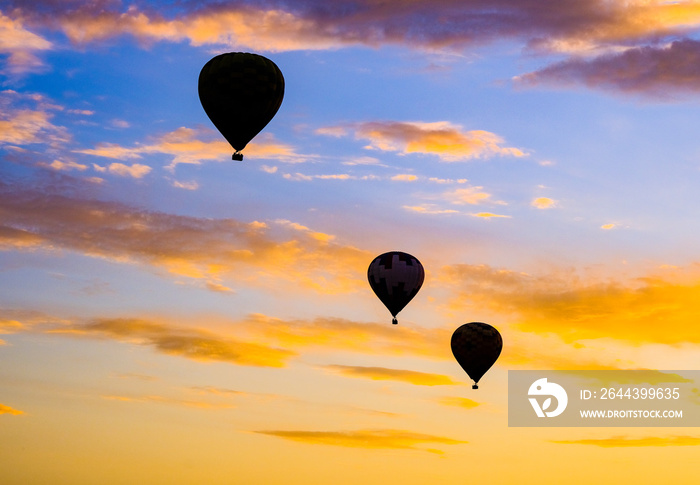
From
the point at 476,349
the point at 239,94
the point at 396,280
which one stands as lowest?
the point at 476,349

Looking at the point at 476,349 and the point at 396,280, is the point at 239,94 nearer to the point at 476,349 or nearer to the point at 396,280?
the point at 396,280

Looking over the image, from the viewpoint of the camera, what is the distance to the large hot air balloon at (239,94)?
5822 cm

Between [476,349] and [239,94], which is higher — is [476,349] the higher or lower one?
the lower one

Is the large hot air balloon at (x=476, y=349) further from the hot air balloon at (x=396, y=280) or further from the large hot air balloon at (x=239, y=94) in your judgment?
the large hot air balloon at (x=239, y=94)

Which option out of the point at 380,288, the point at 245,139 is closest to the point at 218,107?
the point at 245,139

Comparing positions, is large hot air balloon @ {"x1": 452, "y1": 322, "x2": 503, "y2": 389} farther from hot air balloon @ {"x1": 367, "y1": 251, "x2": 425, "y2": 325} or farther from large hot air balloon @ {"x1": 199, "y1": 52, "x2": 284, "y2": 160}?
large hot air balloon @ {"x1": 199, "y1": 52, "x2": 284, "y2": 160}

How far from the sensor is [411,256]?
8025 centimetres

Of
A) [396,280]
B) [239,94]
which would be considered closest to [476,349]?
[396,280]

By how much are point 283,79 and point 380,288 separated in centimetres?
2398

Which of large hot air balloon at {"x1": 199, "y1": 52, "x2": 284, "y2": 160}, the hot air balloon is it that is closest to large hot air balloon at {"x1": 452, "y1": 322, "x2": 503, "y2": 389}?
the hot air balloon

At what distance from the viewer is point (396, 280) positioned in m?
78.6

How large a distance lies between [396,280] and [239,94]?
84.4 feet

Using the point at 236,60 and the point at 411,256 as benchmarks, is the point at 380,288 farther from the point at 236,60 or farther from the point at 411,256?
the point at 236,60

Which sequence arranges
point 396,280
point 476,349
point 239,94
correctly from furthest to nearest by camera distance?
point 476,349, point 396,280, point 239,94
